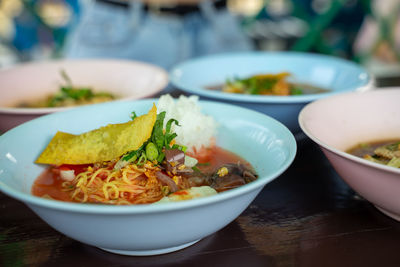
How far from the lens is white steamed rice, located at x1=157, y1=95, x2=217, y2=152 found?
1.55 meters

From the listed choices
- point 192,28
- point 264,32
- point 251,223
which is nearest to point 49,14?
point 192,28

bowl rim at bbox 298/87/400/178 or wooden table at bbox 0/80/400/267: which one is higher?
bowl rim at bbox 298/87/400/178

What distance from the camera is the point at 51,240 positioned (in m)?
1.21

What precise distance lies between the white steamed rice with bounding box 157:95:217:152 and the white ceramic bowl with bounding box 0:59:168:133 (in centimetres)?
59

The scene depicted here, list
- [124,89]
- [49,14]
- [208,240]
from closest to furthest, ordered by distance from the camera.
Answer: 1. [208,240]
2. [124,89]
3. [49,14]

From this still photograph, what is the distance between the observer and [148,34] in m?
3.74

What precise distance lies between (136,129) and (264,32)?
665cm

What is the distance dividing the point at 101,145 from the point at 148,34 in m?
2.59

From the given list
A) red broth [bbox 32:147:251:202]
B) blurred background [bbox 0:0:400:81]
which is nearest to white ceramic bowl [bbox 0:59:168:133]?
red broth [bbox 32:147:251:202]

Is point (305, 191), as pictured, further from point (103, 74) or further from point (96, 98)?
point (103, 74)

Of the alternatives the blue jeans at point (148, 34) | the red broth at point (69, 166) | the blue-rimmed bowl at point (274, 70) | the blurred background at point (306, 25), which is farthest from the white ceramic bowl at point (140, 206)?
the blurred background at point (306, 25)

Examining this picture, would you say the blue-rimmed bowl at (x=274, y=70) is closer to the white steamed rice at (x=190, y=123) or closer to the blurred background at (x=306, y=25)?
the white steamed rice at (x=190, y=123)

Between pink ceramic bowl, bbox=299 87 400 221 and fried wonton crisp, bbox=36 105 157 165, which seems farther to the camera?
fried wonton crisp, bbox=36 105 157 165

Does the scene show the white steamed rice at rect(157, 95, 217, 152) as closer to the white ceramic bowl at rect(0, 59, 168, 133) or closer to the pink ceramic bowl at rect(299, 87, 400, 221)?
the pink ceramic bowl at rect(299, 87, 400, 221)
